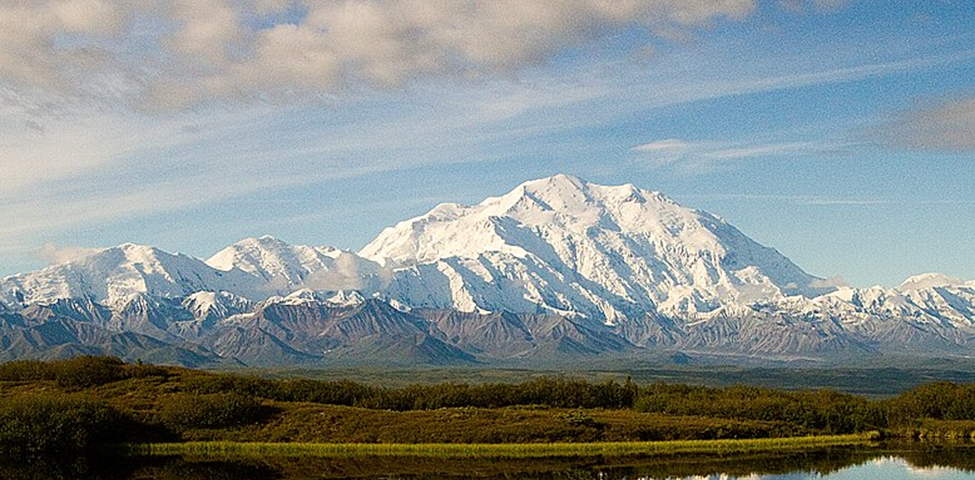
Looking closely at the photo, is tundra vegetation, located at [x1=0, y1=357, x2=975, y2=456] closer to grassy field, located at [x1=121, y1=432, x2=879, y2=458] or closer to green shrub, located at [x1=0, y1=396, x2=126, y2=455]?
green shrub, located at [x1=0, y1=396, x2=126, y2=455]

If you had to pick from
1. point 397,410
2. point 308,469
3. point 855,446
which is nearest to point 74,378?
point 397,410

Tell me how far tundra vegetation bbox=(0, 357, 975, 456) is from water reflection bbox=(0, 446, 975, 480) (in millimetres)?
12587

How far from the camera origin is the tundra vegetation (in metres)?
157

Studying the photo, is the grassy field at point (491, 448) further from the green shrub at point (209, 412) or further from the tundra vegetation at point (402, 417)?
the green shrub at point (209, 412)

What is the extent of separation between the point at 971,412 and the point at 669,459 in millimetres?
68922

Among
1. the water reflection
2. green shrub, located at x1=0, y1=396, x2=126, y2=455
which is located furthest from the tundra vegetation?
the water reflection

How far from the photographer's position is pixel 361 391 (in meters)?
200

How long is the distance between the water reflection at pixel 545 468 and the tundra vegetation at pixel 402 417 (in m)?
12.6

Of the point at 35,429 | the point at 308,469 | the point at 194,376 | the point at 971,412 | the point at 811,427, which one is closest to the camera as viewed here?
the point at 308,469

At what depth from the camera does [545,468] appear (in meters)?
131

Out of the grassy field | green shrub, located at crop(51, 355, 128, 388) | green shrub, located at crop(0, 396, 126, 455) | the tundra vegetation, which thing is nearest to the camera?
the grassy field

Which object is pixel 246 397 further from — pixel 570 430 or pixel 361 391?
pixel 570 430

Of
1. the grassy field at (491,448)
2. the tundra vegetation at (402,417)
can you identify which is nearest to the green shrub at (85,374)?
the tundra vegetation at (402,417)

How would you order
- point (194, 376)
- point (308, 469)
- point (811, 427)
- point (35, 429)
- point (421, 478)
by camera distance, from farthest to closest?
point (194, 376) < point (811, 427) < point (35, 429) < point (308, 469) < point (421, 478)
